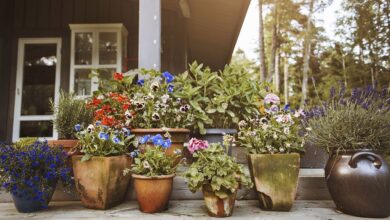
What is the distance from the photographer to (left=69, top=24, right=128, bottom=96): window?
459cm

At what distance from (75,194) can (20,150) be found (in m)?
0.46

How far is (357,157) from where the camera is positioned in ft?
5.41

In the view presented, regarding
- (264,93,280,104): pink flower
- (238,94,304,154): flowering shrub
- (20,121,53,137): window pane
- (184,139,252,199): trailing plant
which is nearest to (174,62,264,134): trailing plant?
(264,93,280,104): pink flower

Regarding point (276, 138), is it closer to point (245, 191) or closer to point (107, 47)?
point (245, 191)

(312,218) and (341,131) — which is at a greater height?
(341,131)

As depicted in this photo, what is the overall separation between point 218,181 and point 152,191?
39 cm

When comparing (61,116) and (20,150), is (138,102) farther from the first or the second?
(20,150)

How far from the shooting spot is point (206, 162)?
1696mm

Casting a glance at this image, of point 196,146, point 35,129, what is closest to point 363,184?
point 196,146

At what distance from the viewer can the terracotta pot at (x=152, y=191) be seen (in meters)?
1.67

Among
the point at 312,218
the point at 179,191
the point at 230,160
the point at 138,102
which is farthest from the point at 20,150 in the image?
the point at 312,218

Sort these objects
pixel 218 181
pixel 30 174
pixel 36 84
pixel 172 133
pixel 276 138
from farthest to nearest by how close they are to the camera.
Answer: pixel 36 84 → pixel 172 133 → pixel 276 138 → pixel 30 174 → pixel 218 181

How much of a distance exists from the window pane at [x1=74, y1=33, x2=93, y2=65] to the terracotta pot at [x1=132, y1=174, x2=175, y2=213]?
11.3 feet

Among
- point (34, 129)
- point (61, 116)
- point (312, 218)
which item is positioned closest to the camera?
point (312, 218)
